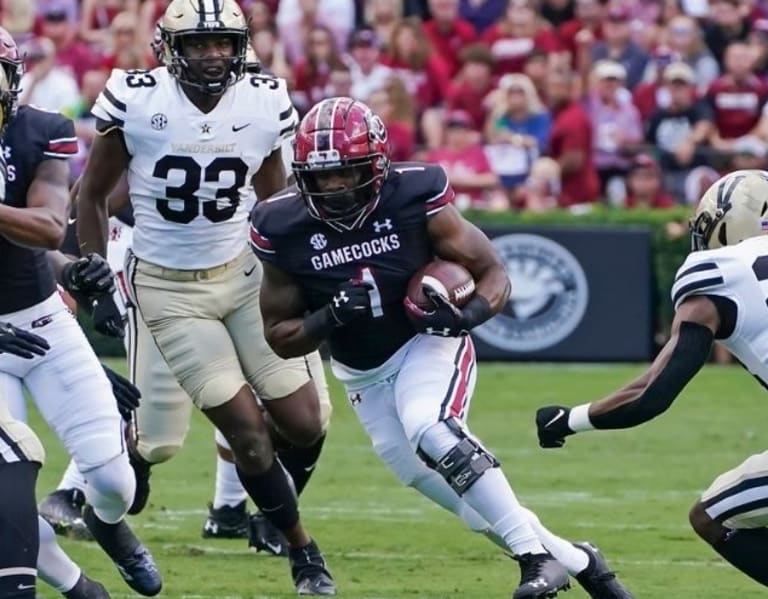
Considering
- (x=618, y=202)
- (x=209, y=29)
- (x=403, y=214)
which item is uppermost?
(x=209, y=29)

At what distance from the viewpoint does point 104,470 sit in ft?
20.0

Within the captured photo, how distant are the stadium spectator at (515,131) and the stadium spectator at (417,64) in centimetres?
73

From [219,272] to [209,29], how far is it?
90 cm

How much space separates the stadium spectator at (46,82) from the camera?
14.3 metres

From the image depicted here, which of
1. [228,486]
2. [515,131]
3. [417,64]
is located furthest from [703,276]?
[417,64]

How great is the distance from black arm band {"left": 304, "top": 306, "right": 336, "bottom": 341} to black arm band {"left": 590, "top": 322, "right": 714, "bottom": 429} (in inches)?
39.4

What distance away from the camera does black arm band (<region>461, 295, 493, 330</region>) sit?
19.6 feet

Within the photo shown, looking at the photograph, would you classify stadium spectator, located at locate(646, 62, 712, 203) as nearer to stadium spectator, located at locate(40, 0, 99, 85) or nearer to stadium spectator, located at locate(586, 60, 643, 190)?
stadium spectator, located at locate(586, 60, 643, 190)

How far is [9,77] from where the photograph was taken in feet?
18.9

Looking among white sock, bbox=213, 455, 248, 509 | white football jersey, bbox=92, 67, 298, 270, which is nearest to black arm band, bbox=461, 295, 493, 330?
white football jersey, bbox=92, 67, 298, 270

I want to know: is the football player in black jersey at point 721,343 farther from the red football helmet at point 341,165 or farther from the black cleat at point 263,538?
the black cleat at point 263,538

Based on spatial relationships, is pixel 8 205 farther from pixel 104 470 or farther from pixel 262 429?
pixel 262 429

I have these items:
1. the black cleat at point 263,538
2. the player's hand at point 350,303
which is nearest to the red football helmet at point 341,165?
the player's hand at point 350,303

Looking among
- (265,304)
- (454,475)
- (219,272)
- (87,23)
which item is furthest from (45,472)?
(87,23)
